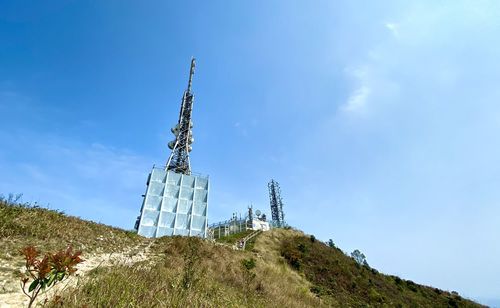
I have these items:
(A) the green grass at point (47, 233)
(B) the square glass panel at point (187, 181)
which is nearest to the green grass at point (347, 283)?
(B) the square glass panel at point (187, 181)

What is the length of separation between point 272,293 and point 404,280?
3714 centimetres

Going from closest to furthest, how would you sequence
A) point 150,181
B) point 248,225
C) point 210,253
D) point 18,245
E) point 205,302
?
point 205,302
point 18,245
point 210,253
point 150,181
point 248,225

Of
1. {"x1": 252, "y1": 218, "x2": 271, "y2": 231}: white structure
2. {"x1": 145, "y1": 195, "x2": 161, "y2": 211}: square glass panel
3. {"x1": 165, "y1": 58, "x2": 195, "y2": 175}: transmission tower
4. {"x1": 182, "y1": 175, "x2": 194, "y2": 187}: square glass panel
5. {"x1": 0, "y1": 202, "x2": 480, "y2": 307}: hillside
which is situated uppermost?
{"x1": 165, "y1": 58, "x2": 195, "y2": 175}: transmission tower

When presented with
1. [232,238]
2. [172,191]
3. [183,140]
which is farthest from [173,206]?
[183,140]

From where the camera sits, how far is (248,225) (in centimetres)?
4225

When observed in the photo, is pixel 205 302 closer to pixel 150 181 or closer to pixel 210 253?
pixel 210 253

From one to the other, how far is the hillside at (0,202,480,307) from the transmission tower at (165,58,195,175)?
1613cm

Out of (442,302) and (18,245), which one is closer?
(18,245)

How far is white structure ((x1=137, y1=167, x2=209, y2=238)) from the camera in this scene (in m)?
29.5

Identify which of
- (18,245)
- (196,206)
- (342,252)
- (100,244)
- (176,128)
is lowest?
(18,245)

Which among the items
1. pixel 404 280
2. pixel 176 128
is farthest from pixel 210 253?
pixel 404 280

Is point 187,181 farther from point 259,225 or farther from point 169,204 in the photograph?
point 259,225

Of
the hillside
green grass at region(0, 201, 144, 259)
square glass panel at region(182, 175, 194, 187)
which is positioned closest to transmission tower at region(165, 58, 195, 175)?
square glass panel at region(182, 175, 194, 187)

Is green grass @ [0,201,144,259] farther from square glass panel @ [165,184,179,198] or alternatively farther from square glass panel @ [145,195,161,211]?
square glass panel @ [165,184,179,198]
